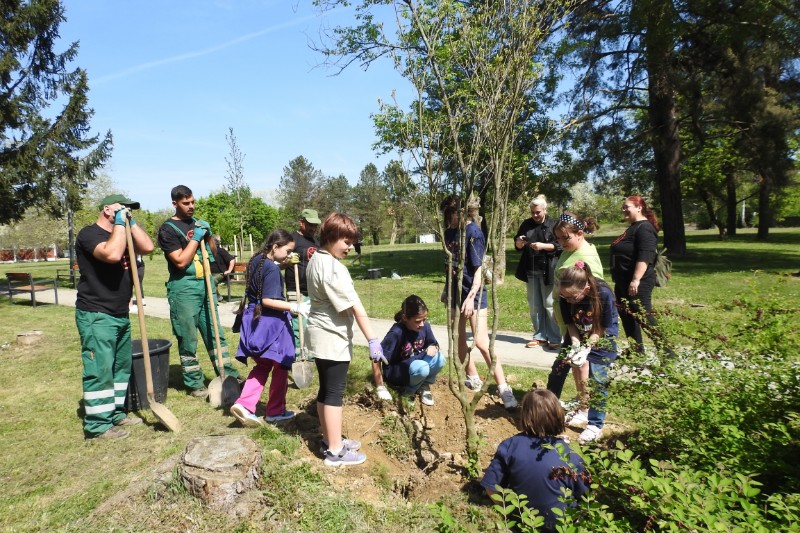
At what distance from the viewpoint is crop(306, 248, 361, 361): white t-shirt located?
10.1 ft

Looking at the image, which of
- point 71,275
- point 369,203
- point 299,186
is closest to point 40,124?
point 71,275

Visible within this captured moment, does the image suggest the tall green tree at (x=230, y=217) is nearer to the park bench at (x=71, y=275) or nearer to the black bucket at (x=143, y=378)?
the park bench at (x=71, y=275)

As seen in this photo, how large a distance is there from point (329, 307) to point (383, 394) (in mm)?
1386

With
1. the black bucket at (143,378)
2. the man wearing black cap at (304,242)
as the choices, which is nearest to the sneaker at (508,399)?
the man wearing black cap at (304,242)

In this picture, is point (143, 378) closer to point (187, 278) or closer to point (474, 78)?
point (187, 278)

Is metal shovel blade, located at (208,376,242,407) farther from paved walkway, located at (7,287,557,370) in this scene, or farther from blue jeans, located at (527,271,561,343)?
blue jeans, located at (527,271,561,343)

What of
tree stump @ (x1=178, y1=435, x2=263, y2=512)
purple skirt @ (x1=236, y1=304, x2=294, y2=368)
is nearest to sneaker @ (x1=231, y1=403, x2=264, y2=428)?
purple skirt @ (x1=236, y1=304, x2=294, y2=368)

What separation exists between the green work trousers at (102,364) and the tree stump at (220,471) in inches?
53.9

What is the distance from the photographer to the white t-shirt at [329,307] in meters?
3.07

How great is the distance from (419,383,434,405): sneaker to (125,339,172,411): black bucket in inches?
97.4

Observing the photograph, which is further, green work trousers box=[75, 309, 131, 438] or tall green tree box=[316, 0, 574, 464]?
green work trousers box=[75, 309, 131, 438]

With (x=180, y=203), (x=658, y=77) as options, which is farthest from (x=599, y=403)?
(x=658, y=77)

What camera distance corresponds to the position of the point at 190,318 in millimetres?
4781

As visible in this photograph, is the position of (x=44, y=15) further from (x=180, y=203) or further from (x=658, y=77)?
(x=658, y=77)
